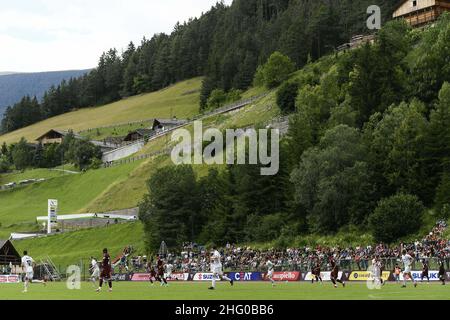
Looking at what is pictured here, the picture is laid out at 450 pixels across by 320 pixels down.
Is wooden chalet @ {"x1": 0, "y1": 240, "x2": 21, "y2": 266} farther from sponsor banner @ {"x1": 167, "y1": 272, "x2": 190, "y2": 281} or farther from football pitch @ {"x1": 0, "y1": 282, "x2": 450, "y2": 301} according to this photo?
football pitch @ {"x1": 0, "y1": 282, "x2": 450, "y2": 301}

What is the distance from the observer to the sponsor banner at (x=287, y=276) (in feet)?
212

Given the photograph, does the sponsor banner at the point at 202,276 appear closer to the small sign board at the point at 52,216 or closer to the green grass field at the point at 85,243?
the green grass field at the point at 85,243

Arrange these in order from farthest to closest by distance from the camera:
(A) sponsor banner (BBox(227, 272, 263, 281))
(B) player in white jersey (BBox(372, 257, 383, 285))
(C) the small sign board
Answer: (C) the small sign board → (A) sponsor banner (BBox(227, 272, 263, 281)) → (B) player in white jersey (BBox(372, 257, 383, 285))

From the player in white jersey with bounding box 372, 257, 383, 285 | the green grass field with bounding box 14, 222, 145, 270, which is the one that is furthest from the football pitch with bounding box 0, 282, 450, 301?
the green grass field with bounding box 14, 222, 145, 270

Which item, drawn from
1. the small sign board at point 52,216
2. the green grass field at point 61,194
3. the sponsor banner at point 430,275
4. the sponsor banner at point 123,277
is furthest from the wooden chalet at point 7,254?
the sponsor banner at point 430,275

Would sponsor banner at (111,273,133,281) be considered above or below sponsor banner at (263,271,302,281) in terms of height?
below

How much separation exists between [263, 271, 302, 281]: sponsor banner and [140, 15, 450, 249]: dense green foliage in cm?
1856

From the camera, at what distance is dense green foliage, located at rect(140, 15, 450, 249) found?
9125cm

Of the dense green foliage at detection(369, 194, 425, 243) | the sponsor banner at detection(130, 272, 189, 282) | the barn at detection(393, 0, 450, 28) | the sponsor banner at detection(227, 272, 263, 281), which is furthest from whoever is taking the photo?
the barn at detection(393, 0, 450, 28)

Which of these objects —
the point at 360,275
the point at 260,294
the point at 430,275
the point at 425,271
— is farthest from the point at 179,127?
the point at 260,294

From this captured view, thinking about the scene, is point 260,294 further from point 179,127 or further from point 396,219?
point 179,127
